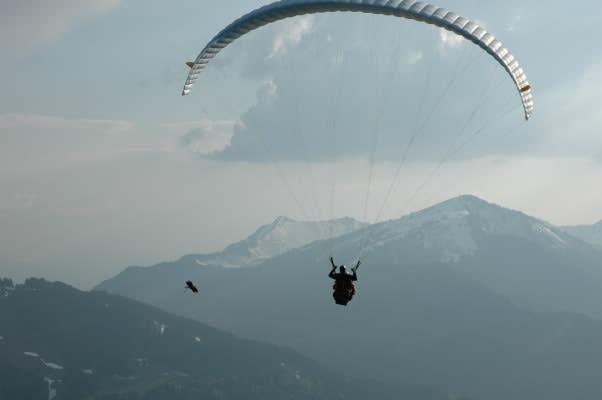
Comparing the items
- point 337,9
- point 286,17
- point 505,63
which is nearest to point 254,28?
point 286,17

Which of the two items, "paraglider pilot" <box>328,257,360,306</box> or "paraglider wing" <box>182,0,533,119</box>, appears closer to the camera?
"paraglider wing" <box>182,0,533,119</box>

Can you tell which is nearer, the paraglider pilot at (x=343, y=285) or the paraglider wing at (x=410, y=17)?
the paraglider wing at (x=410, y=17)

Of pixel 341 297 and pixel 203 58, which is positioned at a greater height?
pixel 203 58

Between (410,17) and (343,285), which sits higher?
(410,17)

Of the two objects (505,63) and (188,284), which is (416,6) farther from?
(188,284)

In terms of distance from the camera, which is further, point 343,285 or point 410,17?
point 343,285

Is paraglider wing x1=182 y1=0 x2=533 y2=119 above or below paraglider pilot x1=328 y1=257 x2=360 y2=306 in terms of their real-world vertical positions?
above

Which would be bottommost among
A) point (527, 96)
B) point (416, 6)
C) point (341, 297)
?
point (341, 297)

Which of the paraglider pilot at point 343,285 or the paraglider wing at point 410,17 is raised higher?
the paraglider wing at point 410,17
